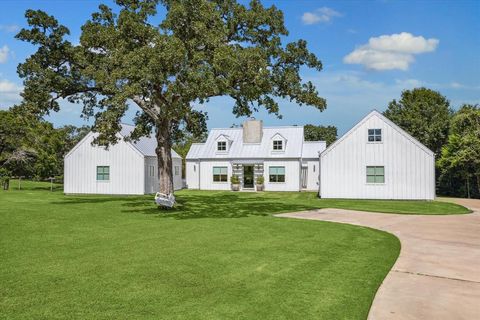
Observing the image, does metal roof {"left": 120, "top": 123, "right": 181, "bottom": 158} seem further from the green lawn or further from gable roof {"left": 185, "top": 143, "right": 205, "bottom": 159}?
the green lawn

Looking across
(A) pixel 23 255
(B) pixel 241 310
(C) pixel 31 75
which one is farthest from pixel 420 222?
(C) pixel 31 75

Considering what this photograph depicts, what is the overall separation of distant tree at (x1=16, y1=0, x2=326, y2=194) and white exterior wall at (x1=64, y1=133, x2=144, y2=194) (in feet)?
33.9

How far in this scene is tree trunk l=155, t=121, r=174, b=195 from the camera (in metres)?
20.3

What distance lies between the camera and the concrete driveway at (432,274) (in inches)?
236

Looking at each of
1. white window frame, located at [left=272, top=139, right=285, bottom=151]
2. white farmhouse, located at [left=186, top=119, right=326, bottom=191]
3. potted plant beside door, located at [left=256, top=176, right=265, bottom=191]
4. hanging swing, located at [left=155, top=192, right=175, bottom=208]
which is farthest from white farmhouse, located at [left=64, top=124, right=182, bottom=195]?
hanging swing, located at [left=155, top=192, right=175, bottom=208]

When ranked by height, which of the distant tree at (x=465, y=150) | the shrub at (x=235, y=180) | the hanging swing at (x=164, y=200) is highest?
the distant tree at (x=465, y=150)

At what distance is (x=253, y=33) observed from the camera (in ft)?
60.4

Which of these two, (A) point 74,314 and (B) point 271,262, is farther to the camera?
(B) point 271,262

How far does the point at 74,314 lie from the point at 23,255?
4.23 metres

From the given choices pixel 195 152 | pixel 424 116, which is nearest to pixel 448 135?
pixel 424 116

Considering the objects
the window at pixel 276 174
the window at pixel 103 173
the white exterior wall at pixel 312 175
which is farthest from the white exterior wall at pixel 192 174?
the white exterior wall at pixel 312 175

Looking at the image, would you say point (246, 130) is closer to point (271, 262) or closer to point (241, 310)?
point (271, 262)

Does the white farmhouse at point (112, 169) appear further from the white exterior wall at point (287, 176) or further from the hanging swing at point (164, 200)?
the hanging swing at point (164, 200)

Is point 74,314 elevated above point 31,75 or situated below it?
below
